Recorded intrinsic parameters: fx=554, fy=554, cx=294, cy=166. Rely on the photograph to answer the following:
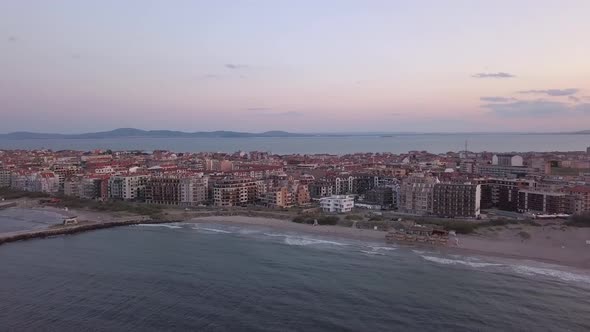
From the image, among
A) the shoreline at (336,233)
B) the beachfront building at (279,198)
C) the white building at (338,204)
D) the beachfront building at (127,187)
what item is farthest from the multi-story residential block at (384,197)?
the beachfront building at (127,187)

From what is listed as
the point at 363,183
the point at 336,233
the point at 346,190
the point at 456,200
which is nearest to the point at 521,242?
the point at 456,200

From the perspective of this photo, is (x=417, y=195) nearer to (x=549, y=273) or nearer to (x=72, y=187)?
(x=549, y=273)

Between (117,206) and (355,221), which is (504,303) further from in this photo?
(117,206)

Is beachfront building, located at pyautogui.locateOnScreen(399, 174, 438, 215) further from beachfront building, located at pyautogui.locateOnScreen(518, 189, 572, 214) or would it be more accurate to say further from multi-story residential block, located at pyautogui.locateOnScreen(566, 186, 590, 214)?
multi-story residential block, located at pyautogui.locateOnScreen(566, 186, 590, 214)

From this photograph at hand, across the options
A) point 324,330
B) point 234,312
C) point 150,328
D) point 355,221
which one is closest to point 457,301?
point 324,330

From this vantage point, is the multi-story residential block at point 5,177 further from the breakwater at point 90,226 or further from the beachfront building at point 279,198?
the beachfront building at point 279,198

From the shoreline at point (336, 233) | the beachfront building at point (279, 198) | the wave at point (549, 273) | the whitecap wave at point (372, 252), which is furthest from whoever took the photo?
the beachfront building at point (279, 198)

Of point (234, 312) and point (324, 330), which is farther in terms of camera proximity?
point (234, 312)

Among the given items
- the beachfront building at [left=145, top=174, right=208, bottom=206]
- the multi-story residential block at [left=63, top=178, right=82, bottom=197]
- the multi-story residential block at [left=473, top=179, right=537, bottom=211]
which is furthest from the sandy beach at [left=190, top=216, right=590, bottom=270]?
the multi-story residential block at [left=63, top=178, right=82, bottom=197]
